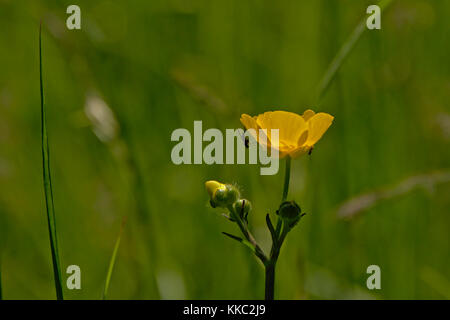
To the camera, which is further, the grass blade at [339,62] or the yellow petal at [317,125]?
the grass blade at [339,62]

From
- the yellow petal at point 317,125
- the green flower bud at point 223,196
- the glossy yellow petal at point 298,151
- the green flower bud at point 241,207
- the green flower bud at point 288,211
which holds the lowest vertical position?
the green flower bud at point 288,211

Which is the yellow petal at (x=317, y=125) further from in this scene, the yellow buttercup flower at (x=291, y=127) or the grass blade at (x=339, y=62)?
the grass blade at (x=339, y=62)

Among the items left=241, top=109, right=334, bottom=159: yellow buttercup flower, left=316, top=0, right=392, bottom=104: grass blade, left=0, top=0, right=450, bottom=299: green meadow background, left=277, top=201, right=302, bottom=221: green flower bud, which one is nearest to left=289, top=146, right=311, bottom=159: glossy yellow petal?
left=241, top=109, right=334, bottom=159: yellow buttercup flower

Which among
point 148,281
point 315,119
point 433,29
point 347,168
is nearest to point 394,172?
point 347,168

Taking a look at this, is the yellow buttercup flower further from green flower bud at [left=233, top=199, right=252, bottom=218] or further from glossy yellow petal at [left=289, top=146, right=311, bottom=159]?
green flower bud at [left=233, top=199, right=252, bottom=218]

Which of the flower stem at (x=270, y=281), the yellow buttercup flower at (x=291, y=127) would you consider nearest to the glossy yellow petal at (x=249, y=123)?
the yellow buttercup flower at (x=291, y=127)

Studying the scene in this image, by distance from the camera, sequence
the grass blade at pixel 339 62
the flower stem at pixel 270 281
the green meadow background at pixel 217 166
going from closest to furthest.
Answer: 1. the flower stem at pixel 270 281
2. the grass blade at pixel 339 62
3. the green meadow background at pixel 217 166

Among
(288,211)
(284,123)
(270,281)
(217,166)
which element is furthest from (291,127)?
(217,166)
